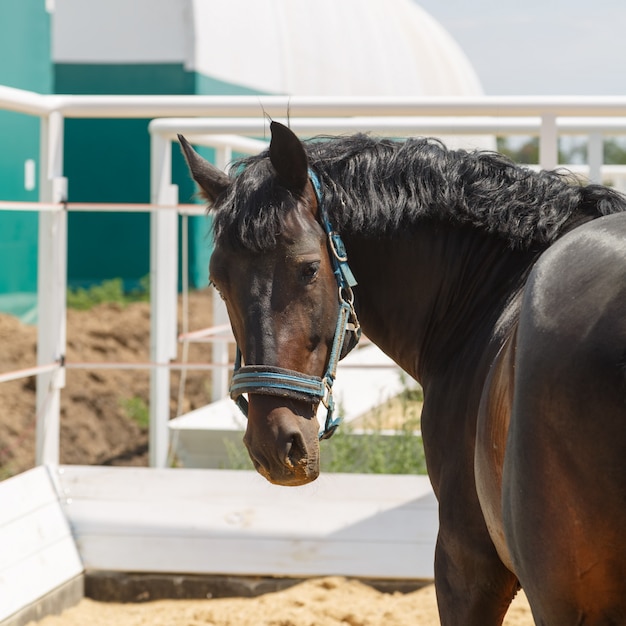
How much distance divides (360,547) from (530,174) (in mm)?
2055

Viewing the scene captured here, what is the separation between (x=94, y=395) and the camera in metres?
8.17

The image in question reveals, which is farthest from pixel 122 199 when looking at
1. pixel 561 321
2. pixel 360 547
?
pixel 561 321

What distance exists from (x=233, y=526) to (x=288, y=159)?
2169mm

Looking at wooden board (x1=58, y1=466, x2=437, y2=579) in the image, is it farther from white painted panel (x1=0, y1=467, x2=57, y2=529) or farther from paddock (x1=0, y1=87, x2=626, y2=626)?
white painted panel (x1=0, y1=467, x2=57, y2=529)

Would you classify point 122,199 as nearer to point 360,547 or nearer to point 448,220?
point 360,547

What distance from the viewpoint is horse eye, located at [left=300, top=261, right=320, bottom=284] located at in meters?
2.12

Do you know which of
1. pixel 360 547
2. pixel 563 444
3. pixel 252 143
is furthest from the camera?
pixel 252 143

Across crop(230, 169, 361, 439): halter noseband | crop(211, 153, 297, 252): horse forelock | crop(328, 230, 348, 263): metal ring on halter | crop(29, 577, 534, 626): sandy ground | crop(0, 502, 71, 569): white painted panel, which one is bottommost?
crop(29, 577, 534, 626): sandy ground

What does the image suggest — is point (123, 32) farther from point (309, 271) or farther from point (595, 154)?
point (309, 271)

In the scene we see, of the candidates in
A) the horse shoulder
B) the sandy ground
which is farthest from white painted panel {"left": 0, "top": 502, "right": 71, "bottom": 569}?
the horse shoulder

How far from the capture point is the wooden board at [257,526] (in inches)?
153

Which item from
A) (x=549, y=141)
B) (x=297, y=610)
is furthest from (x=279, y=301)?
(x=549, y=141)

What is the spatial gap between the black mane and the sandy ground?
5.97ft

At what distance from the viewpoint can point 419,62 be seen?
73.8 ft
